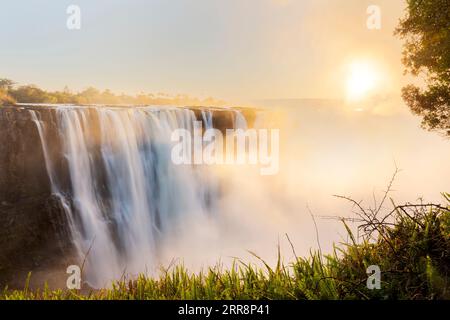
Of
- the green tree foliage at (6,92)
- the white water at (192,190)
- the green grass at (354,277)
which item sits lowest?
the white water at (192,190)

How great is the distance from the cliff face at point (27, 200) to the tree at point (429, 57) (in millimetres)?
11275

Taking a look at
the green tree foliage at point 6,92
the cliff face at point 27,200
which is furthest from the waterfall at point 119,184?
the green tree foliage at point 6,92

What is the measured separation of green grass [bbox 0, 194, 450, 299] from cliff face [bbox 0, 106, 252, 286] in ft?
34.8

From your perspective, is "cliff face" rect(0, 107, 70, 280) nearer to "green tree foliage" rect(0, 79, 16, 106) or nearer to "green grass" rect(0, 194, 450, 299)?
"green tree foliage" rect(0, 79, 16, 106)

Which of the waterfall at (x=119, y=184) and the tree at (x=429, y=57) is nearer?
the tree at (x=429, y=57)

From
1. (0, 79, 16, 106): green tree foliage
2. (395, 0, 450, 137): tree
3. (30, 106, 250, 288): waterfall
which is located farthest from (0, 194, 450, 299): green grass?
(0, 79, 16, 106): green tree foliage

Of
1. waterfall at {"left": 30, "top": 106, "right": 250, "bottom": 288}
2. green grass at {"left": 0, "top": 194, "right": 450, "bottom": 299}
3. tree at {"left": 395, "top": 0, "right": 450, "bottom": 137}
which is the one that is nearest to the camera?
green grass at {"left": 0, "top": 194, "right": 450, "bottom": 299}

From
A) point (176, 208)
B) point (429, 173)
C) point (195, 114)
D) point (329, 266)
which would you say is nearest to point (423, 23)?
point (329, 266)

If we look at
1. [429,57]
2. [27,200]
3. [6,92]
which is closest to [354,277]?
[429,57]

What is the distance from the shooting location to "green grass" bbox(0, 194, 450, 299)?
2.56 meters

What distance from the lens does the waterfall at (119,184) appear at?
44.9 ft

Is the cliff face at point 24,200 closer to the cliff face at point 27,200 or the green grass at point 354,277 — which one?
the cliff face at point 27,200

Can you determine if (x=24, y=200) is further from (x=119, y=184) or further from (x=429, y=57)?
(x=429, y=57)

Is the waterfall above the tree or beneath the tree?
beneath
